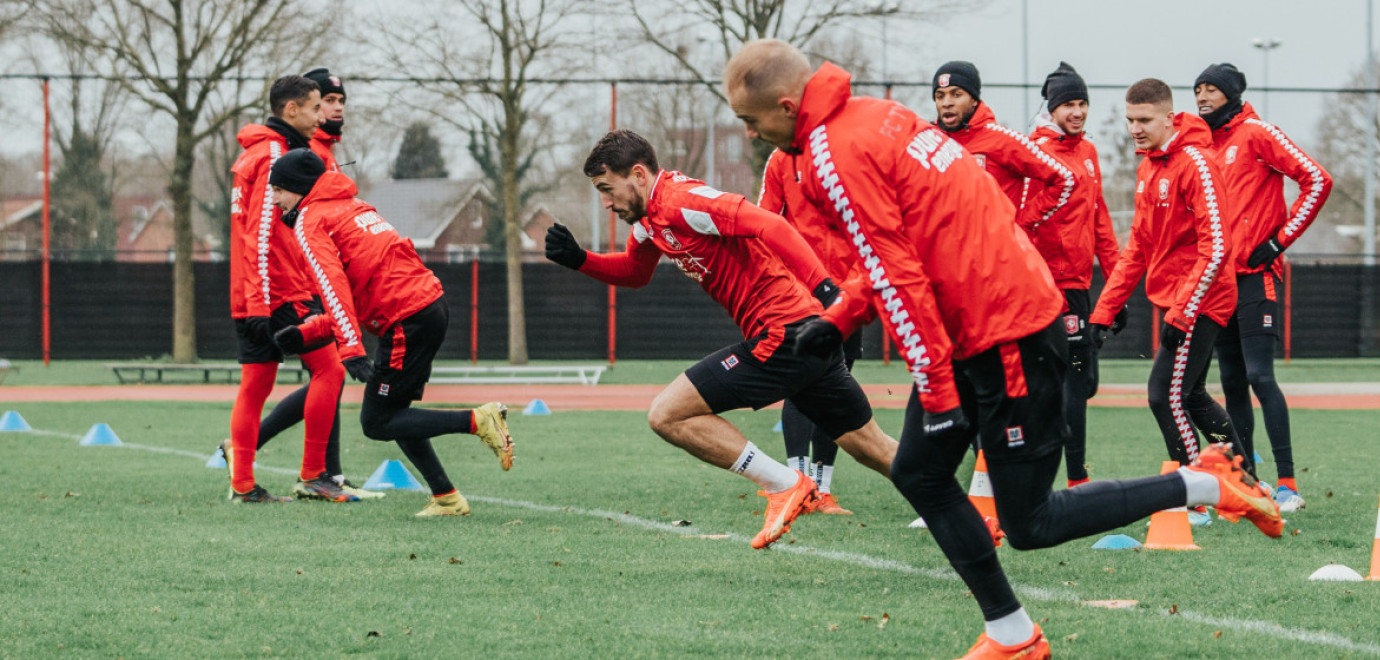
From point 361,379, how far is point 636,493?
2002 millimetres

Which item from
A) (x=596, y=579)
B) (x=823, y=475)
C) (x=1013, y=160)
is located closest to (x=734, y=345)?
(x=596, y=579)

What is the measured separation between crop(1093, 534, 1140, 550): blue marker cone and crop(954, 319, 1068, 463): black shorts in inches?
87.7

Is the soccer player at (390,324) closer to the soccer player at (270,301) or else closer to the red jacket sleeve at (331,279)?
the red jacket sleeve at (331,279)

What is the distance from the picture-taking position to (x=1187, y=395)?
277 inches

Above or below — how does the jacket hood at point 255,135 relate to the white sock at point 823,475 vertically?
above

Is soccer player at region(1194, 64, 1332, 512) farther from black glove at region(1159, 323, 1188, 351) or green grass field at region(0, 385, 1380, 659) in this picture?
green grass field at region(0, 385, 1380, 659)

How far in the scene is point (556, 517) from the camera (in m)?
7.14

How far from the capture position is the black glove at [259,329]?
7582mm

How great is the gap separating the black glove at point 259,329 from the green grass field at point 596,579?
91 centimetres

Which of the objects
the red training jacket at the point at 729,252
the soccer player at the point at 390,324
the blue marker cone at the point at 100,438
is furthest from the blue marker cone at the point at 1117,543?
the blue marker cone at the point at 100,438

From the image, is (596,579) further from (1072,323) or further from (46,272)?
(46,272)

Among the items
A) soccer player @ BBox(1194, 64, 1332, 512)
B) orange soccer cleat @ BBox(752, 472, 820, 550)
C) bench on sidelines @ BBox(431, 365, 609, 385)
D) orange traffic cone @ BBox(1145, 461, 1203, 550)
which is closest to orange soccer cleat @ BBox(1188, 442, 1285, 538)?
orange traffic cone @ BBox(1145, 461, 1203, 550)

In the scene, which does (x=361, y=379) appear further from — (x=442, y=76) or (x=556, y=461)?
(x=442, y=76)

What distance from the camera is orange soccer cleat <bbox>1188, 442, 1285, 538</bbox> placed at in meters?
4.08
